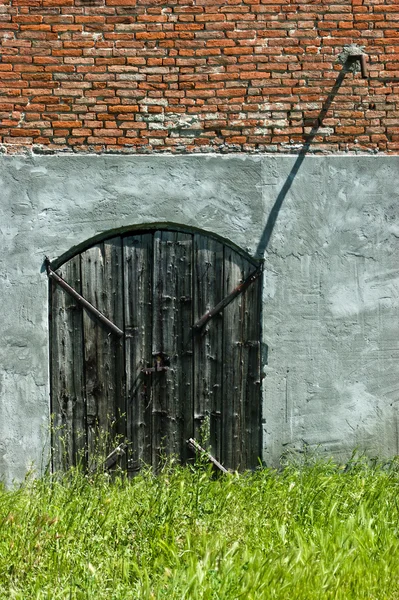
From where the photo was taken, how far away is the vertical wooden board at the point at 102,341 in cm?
580

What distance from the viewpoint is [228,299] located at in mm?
5859

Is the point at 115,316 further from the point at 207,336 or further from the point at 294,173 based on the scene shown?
the point at 294,173

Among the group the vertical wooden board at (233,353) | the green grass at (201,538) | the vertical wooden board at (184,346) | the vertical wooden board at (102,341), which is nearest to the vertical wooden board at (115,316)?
the vertical wooden board at (102,341)

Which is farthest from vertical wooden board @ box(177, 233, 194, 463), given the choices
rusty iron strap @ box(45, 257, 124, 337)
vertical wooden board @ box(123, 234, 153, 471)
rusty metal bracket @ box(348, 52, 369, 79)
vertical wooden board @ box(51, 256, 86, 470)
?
rusty metal bracket @ box(348, 52, 369, 79)

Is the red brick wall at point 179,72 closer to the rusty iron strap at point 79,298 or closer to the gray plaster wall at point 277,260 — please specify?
the gray plaster wall at point 277,260

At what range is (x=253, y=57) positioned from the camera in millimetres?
5820

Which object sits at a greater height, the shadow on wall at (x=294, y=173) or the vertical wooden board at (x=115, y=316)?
the shadow on wall at (x=294, y=173)

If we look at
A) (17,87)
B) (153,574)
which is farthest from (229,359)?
(17,87)

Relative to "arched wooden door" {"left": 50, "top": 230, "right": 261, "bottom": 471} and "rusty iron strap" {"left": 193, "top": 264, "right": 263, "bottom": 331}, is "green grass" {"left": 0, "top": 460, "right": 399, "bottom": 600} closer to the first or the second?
"arched wooden door" {"left": 50, "top": 230, "right": 261, "bottom": 471}

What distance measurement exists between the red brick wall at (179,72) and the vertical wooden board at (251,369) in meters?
1.21

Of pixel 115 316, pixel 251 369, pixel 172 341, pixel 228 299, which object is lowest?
pixel 251 369

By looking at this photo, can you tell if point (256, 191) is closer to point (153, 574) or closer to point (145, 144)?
point (145, 144)

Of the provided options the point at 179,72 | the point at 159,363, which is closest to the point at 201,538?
the point at 159,363

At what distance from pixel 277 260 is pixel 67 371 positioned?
1.90m
